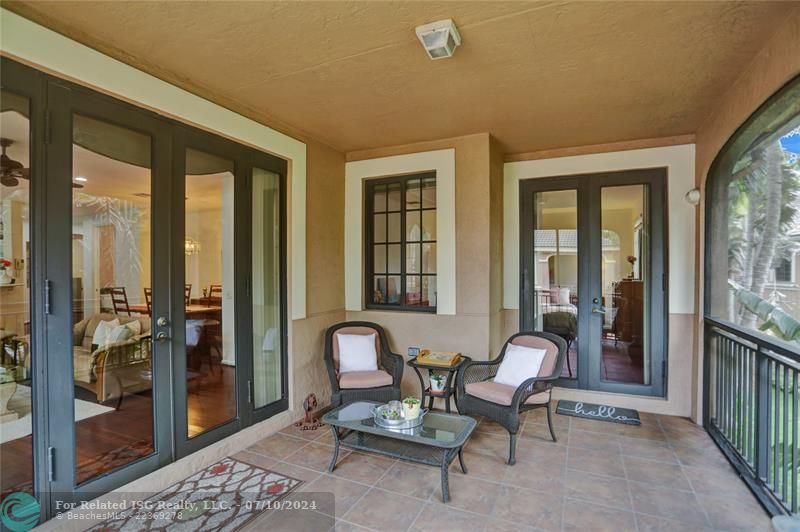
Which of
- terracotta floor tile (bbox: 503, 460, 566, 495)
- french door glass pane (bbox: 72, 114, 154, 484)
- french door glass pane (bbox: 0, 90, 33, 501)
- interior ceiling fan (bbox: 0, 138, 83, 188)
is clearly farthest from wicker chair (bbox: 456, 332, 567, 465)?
interior ceiling fan (bbox: 0, 138, 83, 188)

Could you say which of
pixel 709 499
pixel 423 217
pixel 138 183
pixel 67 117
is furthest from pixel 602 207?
pixel 67 117

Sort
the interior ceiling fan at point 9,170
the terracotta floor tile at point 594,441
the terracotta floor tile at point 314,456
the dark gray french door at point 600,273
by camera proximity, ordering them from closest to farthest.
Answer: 1. the interior ceiling fan at point 9,170
2. the terracotta floor tile at point 314,456
3. the terracotta floor tile at point 594,441
4. the dark gray french door at point 600,273

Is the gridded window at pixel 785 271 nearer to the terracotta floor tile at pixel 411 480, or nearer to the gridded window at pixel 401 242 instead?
the gridded window at pixel 401 242

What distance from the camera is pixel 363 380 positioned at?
11.6 feet

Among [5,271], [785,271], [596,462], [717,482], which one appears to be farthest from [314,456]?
[785,271]

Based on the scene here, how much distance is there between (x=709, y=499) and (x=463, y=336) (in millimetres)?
2152

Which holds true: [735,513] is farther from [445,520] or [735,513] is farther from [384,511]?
[384,511]

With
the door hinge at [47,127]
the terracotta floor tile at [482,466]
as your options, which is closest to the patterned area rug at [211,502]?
the terracotta floor tile at [482,466]

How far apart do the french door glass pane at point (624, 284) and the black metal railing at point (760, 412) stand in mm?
809

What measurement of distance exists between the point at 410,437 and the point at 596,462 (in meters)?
1.53

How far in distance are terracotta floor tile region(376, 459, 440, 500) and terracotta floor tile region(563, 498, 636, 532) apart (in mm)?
828

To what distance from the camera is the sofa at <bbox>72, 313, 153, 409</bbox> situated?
8.14 ft

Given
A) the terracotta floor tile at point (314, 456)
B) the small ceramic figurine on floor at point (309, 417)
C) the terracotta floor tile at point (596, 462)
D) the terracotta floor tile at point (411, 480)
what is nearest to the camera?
the terracotta floor tile at point (411, 480)

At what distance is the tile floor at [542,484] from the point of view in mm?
2250
